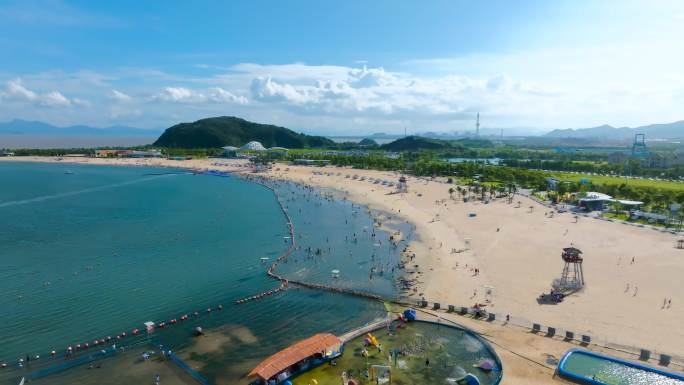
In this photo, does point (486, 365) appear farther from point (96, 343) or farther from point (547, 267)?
point (96, 343)

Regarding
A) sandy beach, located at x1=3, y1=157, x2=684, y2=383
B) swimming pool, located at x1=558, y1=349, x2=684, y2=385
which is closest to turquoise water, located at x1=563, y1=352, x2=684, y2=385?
swimming pool, located at x1=558, y1=349, x2=684, y2=385

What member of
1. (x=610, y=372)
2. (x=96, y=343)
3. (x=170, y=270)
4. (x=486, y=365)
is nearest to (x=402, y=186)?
(x=170, y=270)

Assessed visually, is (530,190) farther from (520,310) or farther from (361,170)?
(520,310)

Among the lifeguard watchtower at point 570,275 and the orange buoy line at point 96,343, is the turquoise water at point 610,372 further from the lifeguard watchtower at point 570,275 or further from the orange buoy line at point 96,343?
the orange buoy line at point 96,343

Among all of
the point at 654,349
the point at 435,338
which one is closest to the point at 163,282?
the point at 435,338

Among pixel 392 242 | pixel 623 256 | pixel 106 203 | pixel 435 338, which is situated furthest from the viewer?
pixel 106 203

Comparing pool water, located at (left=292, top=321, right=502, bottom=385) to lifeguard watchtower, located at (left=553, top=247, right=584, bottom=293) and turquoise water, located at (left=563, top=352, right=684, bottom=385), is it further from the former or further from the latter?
lifeguard watchtower, located at (left=553, top=247, right=584, bottom=293)
